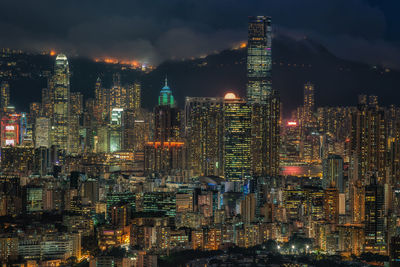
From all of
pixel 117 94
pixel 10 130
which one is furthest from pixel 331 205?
pixel 10 130

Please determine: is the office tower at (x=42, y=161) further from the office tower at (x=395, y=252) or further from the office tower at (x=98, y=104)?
the office tower at (x=395, y=252)

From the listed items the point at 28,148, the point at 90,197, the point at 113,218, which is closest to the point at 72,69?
the point at 28,148

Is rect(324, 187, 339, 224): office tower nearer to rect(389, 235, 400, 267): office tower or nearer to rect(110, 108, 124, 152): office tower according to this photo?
rect(389, 235, 400, 267): office tower

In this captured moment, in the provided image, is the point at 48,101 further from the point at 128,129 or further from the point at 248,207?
the point at 248,207

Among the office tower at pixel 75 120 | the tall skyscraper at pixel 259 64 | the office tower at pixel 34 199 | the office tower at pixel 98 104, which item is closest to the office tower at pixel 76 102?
the office tower at pixel 75 120

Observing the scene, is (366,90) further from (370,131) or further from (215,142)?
(215,142)
